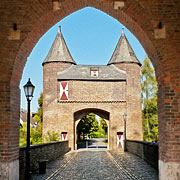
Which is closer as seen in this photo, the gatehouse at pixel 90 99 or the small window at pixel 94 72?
the gatehouse at pixel 90 99

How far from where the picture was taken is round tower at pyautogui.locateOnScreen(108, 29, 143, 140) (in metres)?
29.1

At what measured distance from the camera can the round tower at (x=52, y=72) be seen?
29.1 metres

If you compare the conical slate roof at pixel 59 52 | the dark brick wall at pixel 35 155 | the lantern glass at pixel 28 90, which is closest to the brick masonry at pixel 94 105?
the conical slate roof at pixel 59 52

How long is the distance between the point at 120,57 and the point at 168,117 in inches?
983

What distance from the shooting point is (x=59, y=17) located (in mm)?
8008

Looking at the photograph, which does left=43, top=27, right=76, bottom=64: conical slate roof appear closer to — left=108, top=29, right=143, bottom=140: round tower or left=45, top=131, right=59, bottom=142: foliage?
left=108, top=29, right=143, bottom=140: round tower

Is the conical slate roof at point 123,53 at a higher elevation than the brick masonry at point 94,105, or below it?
higher

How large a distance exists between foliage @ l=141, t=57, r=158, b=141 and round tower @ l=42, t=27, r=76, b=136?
14.0 m

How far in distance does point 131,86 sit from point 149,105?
12.1 meters

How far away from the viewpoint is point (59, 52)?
103ft

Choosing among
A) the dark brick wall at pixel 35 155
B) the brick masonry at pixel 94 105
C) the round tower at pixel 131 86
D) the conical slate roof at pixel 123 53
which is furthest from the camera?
the conical slate roof at pixel 123 53

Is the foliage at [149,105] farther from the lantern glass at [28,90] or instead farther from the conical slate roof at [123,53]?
the lantern glass at [28,90]

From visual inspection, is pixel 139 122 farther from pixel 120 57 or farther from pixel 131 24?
pixel 131 24

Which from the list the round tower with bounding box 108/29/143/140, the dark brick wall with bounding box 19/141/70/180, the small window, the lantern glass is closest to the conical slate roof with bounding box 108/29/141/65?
the round tower with bounding box 108/29/143/140
